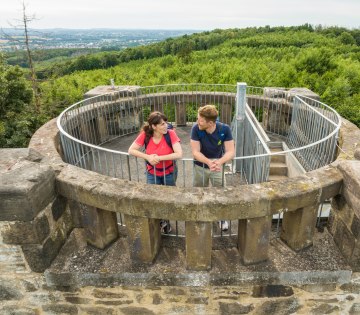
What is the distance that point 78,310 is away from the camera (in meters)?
4.01

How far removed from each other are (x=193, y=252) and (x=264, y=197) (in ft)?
3.34

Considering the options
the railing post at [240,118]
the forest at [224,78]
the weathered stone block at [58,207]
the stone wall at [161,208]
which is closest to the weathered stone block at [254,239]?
the stone wall at [161,208]

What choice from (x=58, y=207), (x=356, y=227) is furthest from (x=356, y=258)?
(x=58, y=207)

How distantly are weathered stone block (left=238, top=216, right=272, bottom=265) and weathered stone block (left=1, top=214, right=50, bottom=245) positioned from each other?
2312 millimetres

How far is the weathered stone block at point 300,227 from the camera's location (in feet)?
12.0

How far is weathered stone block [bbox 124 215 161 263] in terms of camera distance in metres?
3.57

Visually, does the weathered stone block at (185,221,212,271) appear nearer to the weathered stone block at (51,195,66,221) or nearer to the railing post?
the weathered stone block at (51,195,66,221)

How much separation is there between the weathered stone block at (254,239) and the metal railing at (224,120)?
139cm

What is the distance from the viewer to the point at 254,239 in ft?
11.7

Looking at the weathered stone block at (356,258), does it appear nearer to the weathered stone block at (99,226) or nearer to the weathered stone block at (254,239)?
the weathered stone block at (254,239)

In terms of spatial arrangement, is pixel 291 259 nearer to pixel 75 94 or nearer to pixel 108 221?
pixel 108 221

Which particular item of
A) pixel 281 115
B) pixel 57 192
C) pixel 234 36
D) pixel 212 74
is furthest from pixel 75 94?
pixel 234 36

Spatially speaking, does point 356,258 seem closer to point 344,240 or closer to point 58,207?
point 344,240

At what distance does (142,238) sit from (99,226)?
0.59 m
